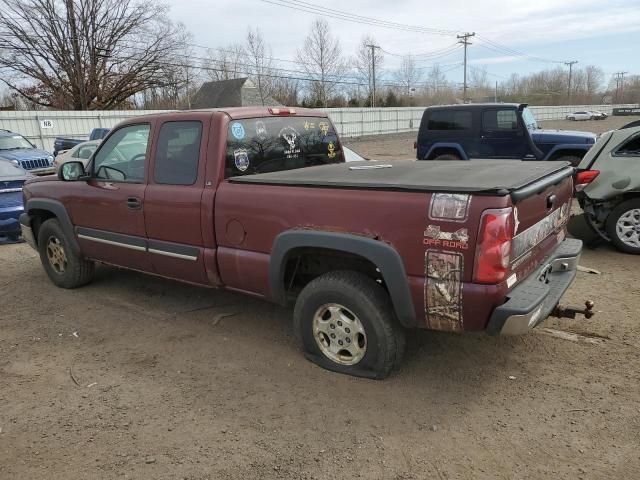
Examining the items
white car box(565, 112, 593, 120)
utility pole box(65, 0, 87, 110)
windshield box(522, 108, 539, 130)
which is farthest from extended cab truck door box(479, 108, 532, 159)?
white car box(565, 112, 593, 120)

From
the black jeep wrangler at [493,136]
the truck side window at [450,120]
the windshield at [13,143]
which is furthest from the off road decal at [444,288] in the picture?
the windshield at [13,143]

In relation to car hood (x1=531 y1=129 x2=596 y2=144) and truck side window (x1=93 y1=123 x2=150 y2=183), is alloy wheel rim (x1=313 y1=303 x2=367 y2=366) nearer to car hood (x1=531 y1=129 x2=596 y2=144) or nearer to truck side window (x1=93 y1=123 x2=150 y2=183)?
truck side window (x1=93 y1=123 x2=150 y2=183)

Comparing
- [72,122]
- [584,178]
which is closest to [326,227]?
[584,178]

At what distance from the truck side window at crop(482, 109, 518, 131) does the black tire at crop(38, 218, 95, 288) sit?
830cm

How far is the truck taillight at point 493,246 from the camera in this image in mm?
2703

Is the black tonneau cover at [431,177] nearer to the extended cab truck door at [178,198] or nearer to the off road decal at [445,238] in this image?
the off road decal at [445,238]

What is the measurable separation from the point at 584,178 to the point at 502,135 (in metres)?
4.45

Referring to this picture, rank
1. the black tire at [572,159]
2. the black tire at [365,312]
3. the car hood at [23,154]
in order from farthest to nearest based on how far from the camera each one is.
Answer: the car hood at [23,154] < the black tire at [572,159] < the black tire at [365,312]

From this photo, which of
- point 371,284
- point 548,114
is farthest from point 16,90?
point 548,114

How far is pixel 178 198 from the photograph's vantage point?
13.4 ft

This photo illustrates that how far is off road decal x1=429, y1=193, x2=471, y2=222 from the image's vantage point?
2.76 m

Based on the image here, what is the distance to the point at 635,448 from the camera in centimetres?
272

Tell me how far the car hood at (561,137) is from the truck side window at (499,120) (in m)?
0.47

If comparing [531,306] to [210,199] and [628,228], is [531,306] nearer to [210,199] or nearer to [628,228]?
[210,199]
